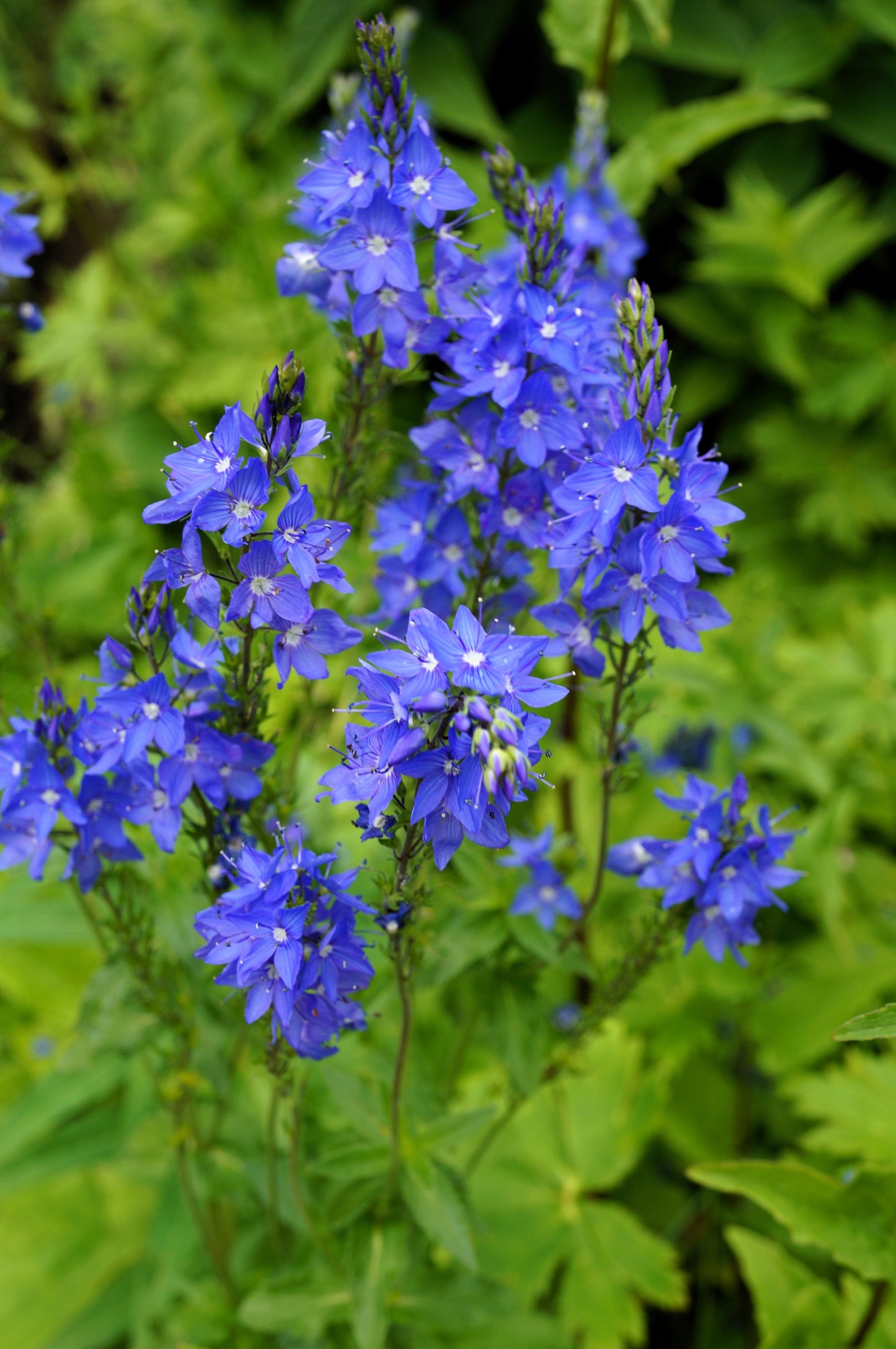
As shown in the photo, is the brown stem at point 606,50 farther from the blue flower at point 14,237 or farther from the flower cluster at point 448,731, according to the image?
the flower cluster at point 448,731

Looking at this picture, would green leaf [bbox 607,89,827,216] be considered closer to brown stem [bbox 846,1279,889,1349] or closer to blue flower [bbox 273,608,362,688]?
blue flower [bbox 273,608,362,688]

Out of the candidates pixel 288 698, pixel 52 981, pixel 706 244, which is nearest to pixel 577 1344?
pixel 52 981

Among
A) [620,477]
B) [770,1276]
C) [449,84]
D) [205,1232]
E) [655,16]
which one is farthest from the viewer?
[449,84]

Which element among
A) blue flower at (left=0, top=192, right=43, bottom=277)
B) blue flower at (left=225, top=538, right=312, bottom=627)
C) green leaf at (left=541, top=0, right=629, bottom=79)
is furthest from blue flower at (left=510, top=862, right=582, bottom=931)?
green leaf at (left=541, top=0, right=629, bottom=79)

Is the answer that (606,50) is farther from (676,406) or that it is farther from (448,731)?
(448,731)

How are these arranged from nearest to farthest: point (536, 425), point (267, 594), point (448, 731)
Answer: point (448, 731), point (267, 594), point (536, 425)

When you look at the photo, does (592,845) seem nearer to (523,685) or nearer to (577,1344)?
(577,1344)

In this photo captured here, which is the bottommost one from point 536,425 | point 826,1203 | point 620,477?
point 826,1203

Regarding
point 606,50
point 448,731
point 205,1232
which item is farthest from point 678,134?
point 205,1232
